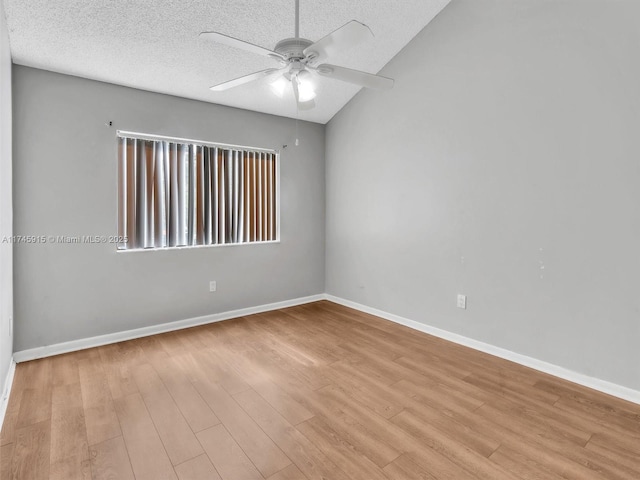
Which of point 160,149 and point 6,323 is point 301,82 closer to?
point 160,149

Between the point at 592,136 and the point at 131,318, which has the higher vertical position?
the point at 592,136

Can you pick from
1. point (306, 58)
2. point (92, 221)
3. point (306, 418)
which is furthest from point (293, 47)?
point (92, 221)

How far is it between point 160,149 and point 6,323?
1924mm

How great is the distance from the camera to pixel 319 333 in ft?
11.1

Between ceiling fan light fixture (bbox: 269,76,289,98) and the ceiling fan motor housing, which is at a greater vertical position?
the ceiling fan motor housing

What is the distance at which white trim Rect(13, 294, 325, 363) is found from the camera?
2809 millimetres

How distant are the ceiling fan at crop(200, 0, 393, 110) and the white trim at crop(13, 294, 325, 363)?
2.45 metres

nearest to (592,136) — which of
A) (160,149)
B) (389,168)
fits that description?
(389,168)

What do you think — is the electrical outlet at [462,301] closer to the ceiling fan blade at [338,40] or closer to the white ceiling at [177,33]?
the ceiling fan blade at [338,40]

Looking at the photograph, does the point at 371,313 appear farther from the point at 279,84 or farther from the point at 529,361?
the point at 279,84

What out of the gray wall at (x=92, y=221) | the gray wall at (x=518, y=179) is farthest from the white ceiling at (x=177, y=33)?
the gray wall at (x=518, y=179)

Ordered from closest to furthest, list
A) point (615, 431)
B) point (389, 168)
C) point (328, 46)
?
point (328, 46)
point (615, 431)
point (389, 168)

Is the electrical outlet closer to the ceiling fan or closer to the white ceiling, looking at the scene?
the ceiling fan

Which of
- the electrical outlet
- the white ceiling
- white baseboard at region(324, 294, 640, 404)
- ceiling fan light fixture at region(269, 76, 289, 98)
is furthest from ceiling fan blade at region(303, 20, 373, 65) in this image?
white baseboard at region(324, 294, 640, 404)
